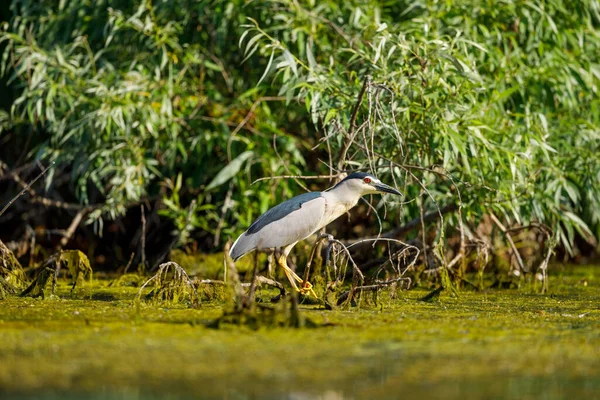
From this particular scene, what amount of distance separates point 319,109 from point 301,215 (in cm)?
71

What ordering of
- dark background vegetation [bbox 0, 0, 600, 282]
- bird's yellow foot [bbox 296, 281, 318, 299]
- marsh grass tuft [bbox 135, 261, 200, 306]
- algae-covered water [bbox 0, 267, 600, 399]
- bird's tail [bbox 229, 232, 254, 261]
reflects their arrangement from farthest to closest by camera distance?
1. dark background vegetation [bbox 0, 0, 600, 282]
2. bird's tail [bbox 229, 232, 254, 261]
3. bird's yellow foot [bbox 296, 281, 318, 299]
4. marsh grass tuft [bbox 135, 261, 200, 306]
5. algae-covered water [bbox 0, 267, 600, 399]

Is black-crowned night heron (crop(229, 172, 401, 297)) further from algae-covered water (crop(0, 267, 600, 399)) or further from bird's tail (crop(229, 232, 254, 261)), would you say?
algae-covered water (crop(0, 267, 600, 399))

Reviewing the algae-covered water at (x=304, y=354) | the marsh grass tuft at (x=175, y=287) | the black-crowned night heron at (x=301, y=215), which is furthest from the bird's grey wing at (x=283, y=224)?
the algae-covered water at (x=304, y=354)

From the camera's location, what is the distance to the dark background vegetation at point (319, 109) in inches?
238

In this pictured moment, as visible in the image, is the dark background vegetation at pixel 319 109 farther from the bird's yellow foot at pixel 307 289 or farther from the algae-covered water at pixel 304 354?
the algae-covered water at pixel 304 354

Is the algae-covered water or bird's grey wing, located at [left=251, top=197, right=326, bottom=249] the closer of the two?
the algae-covered water

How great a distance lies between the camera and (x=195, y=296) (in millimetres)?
4922

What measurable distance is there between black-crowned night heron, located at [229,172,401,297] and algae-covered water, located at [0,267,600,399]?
2.89 feet

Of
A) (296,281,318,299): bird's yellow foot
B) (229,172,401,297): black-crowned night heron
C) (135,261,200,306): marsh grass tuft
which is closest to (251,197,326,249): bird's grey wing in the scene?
(229,172,401,297): black-crowned night heron

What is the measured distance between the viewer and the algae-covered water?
2.88 meters

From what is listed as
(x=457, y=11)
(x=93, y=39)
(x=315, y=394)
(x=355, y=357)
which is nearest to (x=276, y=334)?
(x=355, y=357)

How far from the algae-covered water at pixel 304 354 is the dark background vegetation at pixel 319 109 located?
1655 mm

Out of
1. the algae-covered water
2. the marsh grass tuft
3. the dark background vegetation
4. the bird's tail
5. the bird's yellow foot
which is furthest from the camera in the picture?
the dark background vegetation

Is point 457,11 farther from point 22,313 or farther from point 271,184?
point 22,313
